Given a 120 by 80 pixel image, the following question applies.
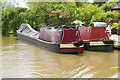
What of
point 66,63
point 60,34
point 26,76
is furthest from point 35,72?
point 60,34

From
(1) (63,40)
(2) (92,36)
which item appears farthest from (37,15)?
(1) (63,40)

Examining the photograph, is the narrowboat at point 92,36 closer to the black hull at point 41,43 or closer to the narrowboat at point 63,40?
the narrowboat at point 63,40

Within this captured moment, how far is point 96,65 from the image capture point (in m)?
8.36

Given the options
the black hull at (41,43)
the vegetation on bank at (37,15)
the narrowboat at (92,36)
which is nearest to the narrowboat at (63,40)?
the black hull at (41,43)

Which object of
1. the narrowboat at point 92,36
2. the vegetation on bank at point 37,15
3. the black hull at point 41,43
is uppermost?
the vegetation on bank at point 37,15

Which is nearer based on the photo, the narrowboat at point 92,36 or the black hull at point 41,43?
the black hull at point 41,43

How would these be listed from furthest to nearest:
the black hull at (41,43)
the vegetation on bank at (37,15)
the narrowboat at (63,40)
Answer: the vegetation on bank at (37,15)
the black hull at (41,43)
the narrowboat at (63,40)

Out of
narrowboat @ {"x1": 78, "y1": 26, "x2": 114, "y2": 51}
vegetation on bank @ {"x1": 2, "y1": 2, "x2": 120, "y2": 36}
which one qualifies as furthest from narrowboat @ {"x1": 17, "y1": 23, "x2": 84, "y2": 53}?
vegetation on bank @ {"x1": 2, "y1": 2, "x2": 120, "y2": 36}

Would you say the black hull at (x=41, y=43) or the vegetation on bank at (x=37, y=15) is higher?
the vegetation on bank at (x=37, y=15)

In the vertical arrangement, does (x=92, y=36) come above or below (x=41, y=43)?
above

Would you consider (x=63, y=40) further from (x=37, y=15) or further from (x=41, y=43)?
(x=37, y=15)

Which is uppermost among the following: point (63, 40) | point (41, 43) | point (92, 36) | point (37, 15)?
point (37, 15)

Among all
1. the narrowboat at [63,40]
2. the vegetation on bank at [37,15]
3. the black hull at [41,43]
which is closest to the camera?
the narrowboat at [63,40]

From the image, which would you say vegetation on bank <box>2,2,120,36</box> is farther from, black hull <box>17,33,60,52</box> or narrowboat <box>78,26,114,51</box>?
narrowboat <box>78,26,114,51</box>
